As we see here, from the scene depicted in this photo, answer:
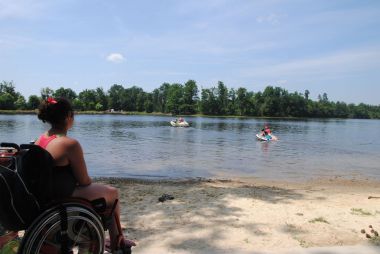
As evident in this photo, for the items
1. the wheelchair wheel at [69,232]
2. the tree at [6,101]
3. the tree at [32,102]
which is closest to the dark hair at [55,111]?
the wheelchair wheel at [69,232]

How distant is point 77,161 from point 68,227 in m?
0.69

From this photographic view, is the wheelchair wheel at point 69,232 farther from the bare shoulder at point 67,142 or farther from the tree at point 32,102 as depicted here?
the tree at point 32,102

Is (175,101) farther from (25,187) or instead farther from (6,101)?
(25,187)

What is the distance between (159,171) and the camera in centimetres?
1888

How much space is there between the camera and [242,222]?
692cm

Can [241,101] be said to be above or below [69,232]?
above

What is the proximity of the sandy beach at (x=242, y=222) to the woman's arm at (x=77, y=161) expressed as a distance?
1704mm

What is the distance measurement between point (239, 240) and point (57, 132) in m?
3.19

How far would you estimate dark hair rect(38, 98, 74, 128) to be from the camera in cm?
415

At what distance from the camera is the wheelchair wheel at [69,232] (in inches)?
145

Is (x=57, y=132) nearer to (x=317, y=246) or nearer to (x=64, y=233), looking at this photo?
(x=64, y=233)

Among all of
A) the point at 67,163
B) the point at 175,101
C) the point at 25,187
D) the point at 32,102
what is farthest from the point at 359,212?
the point at 175,101

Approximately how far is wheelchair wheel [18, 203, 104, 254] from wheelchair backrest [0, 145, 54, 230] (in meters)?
0.15

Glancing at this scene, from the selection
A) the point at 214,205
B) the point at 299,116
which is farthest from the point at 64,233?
the point at 299,116
